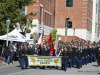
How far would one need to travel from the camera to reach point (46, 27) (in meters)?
62.0

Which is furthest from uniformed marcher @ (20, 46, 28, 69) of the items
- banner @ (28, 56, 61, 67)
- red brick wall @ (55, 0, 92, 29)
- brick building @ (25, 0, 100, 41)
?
red brick wall @ (55, 0, 92, 29)

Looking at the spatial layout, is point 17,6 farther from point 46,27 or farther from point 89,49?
point 46,27

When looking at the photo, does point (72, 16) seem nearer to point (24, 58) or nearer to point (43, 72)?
point (24, 58)

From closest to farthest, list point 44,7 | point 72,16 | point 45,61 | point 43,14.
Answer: point 45,61, point 43,14, point 44,7, point 72,16

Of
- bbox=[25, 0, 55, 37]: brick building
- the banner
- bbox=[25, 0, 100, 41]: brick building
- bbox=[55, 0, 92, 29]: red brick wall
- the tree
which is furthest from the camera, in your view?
bbox=[55, 0, 92, 29]: red brick wall

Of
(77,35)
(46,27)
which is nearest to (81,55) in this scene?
(46,27)

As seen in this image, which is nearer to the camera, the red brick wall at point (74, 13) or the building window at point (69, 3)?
the red brick wall at point (74, 13)

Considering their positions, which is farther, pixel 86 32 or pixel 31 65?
pixel 86 32

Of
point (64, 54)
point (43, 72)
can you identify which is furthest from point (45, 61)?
point (43, 72)

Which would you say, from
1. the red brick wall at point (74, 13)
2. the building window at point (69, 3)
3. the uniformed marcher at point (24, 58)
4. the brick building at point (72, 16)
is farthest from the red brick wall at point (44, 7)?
the uniformed marcher at point (24, 58)

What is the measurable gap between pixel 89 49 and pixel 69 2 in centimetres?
4462

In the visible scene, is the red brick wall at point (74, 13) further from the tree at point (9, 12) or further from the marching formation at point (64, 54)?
the marching formation at point (64, 54)

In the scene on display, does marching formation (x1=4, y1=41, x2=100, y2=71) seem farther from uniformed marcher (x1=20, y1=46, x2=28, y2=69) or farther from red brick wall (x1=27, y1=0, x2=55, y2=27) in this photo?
red brick wall (x1=27, y1=0, x2=55, y2=27)

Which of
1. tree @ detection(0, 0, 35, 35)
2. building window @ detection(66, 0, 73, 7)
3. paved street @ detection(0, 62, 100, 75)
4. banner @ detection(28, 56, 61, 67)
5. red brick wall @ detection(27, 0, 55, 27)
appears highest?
building window @ detection(66, 0, 73, 7)
